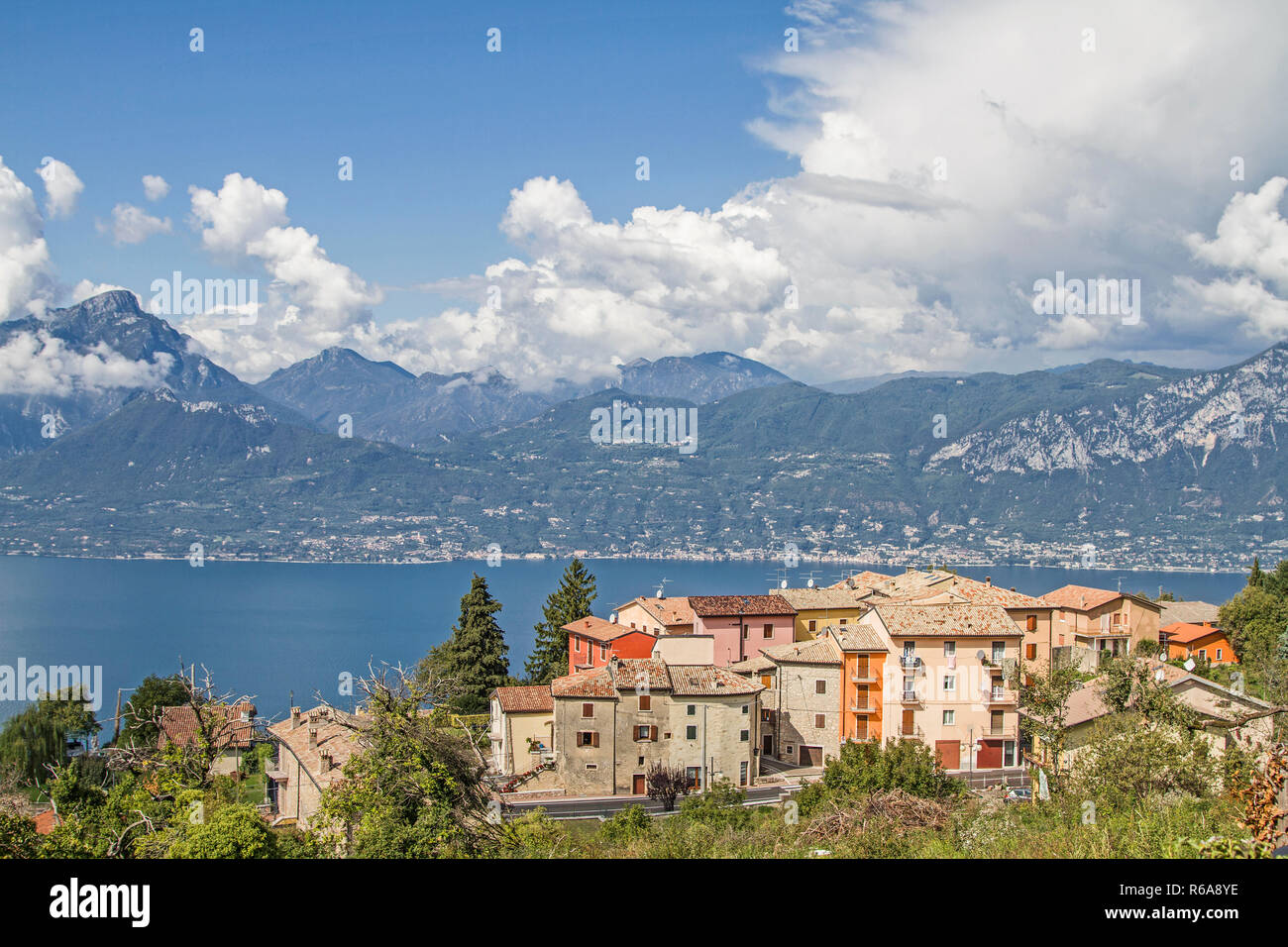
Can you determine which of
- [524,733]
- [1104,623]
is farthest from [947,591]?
[524,733]

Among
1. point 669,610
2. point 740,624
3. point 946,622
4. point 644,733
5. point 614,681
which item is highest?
point 946,622

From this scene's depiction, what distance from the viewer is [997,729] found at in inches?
1400

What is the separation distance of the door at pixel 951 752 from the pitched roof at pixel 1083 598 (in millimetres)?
14814

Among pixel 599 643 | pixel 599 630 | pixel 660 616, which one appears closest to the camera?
pixel 599 643

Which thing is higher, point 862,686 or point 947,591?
point 947,591

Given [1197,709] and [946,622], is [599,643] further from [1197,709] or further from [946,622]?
[1197,709]

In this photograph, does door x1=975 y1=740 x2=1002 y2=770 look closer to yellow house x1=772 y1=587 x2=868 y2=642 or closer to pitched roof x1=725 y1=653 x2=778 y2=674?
pitched roof x1=725 y1=653 x2=778 y2=674

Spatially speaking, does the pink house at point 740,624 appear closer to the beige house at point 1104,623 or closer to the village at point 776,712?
the village at point 776,712

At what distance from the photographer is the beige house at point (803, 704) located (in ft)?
121

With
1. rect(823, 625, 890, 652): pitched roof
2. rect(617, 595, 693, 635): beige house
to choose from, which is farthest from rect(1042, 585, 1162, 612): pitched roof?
rect(617, 595, 693, 635): beige house

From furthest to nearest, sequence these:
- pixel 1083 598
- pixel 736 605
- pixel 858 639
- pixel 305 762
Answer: pixel 1083 598, pixel 736 605, pixel 858 639, pixel 305 762

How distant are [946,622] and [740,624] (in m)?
11.2

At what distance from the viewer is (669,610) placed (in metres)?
47.2
